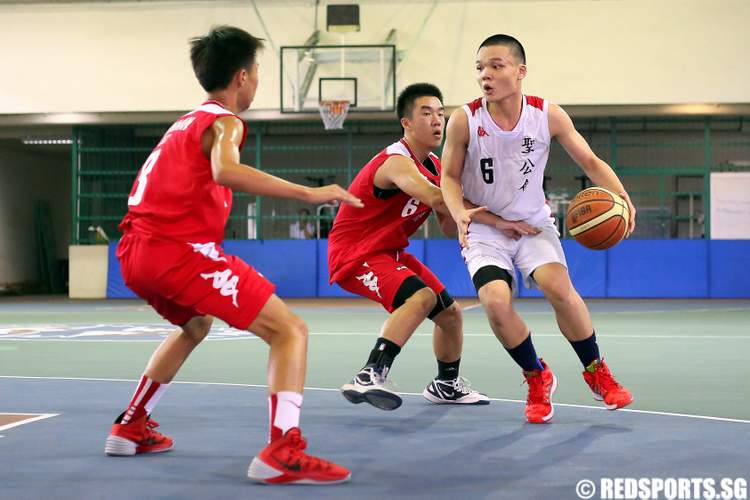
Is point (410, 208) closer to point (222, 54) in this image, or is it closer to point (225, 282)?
point (222, 54)

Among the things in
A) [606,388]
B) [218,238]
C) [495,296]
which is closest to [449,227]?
[495,296]

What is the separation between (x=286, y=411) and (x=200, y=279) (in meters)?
0.67

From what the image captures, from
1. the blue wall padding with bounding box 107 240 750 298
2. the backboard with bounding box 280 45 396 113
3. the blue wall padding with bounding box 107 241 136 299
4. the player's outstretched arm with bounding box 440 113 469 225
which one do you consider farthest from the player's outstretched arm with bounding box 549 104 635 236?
the blue wall padding with bounding box 107 241 136 299

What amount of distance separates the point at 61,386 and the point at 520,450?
13.0ft

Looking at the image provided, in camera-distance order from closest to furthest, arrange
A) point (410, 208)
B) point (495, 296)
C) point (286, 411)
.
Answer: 1. point (286, 411)
2. point (495, 296)
3. point (410, 208)

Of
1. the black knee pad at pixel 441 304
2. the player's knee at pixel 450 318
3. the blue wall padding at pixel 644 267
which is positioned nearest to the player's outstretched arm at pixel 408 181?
the black knee pad at pixel 441 304

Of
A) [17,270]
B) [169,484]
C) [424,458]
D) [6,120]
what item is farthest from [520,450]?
[17,270]

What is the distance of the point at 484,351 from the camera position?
9.98 m

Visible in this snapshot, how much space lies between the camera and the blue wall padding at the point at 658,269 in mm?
21344

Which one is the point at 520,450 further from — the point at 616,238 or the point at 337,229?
the point at 337,229

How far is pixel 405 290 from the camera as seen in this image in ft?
19.8

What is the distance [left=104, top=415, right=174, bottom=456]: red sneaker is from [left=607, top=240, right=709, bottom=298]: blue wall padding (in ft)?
57.2

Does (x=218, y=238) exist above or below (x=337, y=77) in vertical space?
below

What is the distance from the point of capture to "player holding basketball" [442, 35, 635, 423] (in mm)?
5812
